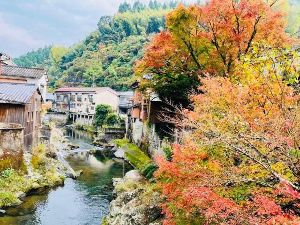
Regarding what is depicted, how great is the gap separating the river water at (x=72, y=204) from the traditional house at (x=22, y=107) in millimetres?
5750

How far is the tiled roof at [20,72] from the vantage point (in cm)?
4909

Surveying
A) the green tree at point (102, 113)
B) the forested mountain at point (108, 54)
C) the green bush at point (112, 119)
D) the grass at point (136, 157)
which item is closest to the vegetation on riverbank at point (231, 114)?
the grass at point (136, 157)

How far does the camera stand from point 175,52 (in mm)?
26922

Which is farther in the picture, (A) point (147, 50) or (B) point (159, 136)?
(B) point (159, 136)

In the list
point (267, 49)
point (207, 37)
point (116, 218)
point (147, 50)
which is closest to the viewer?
point (267, 49)

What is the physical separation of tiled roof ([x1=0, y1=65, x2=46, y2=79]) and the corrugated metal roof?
16741 mm

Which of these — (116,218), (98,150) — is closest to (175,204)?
(116,218)

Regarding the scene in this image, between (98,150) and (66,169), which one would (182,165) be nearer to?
(66,169)

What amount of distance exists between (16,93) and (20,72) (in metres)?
20.3

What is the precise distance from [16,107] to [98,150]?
2434 centimetres

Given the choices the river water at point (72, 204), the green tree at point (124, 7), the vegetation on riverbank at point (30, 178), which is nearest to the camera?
the river water at point (72, 204)

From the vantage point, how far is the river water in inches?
936

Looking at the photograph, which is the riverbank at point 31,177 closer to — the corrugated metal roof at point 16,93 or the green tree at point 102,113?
the corrugated metal roof at point 16,93

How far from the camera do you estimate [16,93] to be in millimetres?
31922
